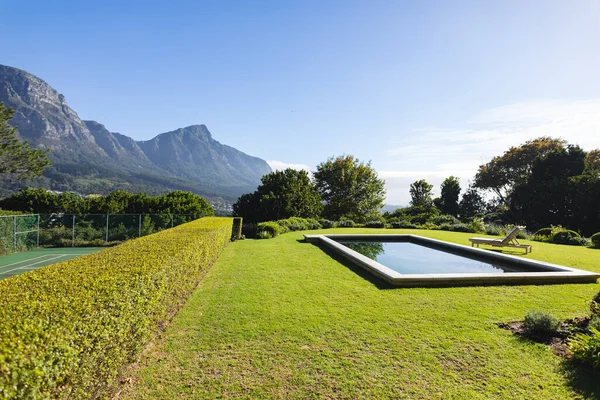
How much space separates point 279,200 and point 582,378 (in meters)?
20.4

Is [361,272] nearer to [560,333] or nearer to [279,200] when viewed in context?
[560,333]

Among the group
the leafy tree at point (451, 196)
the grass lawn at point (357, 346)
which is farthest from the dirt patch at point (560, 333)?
the leafy tree at point (451, 196)

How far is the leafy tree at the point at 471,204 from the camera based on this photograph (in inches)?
1347

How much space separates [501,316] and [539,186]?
26.2 metres

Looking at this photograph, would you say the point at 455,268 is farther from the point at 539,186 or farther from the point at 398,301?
→ the point at 539,186

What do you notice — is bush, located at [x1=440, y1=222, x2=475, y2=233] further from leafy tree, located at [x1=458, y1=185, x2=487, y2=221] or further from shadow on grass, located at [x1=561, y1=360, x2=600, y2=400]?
shadow on grass, located at [x1=561, y1=360, x2=600, y2=400]

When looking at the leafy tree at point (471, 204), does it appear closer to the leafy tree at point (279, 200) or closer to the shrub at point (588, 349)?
the leafy tree at point (279, 200)

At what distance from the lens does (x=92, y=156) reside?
380 feet

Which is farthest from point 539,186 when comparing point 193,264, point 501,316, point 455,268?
point 193,264

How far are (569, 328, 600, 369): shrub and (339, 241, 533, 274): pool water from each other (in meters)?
4.99

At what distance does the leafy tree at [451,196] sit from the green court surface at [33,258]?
3373 cm

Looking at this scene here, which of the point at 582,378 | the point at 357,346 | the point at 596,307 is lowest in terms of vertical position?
the point at 357,346

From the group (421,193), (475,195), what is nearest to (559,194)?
(475,195)

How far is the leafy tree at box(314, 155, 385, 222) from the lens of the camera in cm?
3183
